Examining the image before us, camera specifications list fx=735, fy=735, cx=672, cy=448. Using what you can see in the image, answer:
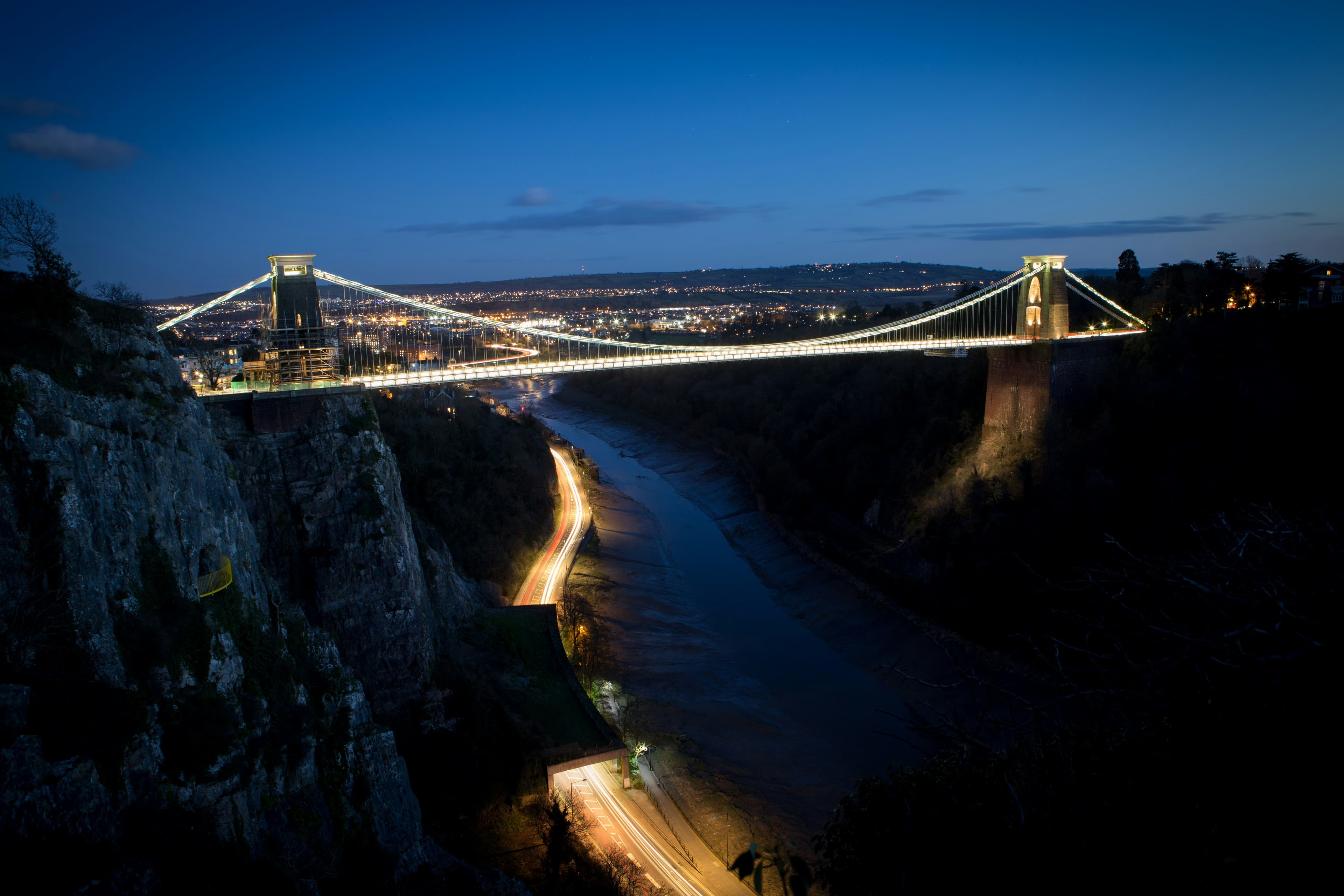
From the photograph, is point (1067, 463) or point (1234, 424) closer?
point (1234, 424)

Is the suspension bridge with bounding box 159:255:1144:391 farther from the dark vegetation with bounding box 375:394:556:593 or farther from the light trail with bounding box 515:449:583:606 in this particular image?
the light trail with bounding box 515:449:583:606

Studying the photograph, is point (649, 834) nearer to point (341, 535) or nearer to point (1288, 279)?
point (341, 535)

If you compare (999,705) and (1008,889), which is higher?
(1008,889)

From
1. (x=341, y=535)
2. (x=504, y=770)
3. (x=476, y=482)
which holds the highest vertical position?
(x=341, y=535)

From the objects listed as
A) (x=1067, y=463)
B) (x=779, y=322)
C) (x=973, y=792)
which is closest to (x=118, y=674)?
(x=973, y=792)

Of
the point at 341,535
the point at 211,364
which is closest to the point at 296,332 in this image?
the point at 211,364

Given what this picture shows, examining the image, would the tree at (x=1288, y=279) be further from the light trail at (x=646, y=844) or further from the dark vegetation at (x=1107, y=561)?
the light trail at (x=646, y=844)

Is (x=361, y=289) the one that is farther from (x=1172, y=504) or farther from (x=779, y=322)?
(x=779, y=322)
